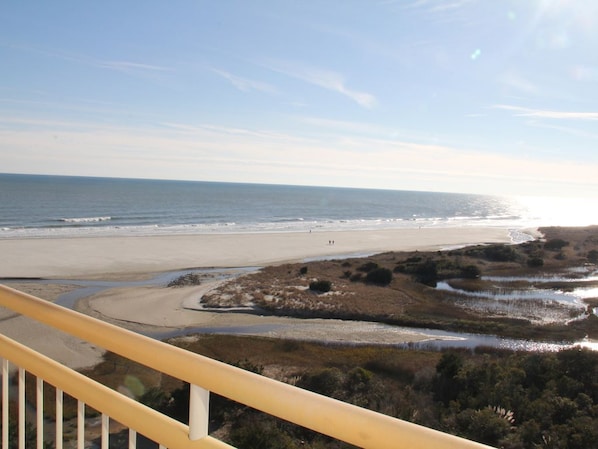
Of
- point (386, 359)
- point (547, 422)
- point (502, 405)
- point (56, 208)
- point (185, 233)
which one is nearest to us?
point (547, 422)

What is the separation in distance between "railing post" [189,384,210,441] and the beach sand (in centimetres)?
1507

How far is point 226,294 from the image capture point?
26047mm

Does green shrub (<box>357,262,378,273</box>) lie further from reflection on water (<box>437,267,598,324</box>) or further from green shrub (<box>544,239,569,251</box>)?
green shrub (<box>544,239,569,251</box>)

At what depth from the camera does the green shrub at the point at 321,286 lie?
27922 millimetres

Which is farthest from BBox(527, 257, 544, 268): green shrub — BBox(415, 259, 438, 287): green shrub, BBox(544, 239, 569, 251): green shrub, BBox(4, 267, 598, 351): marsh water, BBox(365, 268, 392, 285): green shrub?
BBox(365, 268, 392, 285): green shrub

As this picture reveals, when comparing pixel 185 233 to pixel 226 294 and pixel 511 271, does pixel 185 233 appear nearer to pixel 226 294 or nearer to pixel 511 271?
pixel 226 294

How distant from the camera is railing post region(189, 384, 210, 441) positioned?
1.50 m

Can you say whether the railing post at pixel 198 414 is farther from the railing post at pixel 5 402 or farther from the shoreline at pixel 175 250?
the shoreline at pixel 175 250

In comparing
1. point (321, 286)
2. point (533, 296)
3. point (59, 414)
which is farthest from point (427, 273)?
point (59, 414)

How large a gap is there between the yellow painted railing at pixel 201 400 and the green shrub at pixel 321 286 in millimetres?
26086

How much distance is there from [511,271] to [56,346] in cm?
3228

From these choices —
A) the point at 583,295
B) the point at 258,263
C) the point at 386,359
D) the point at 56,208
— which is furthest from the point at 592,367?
the point at 56,208

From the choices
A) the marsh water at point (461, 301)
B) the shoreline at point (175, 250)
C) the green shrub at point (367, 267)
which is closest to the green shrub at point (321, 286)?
the marsh water at point (461, 301)

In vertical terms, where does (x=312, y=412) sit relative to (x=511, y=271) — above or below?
above
